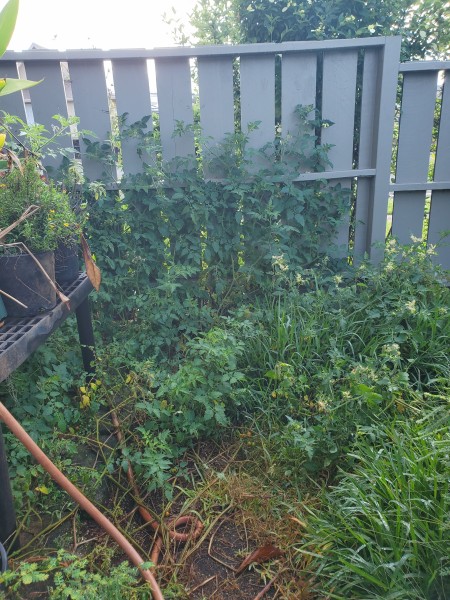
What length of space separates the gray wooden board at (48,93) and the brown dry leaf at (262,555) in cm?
240

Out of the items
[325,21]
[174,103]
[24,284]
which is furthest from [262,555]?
[325,21]

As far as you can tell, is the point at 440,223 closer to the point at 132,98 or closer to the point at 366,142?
the point at 366,142

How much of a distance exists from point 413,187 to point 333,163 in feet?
1.98

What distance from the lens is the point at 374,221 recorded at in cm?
329

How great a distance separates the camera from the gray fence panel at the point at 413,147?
319 cm

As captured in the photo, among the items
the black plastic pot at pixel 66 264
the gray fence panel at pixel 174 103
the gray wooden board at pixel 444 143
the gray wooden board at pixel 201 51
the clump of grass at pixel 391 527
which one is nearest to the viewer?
the clump of grass at pixel 391 527

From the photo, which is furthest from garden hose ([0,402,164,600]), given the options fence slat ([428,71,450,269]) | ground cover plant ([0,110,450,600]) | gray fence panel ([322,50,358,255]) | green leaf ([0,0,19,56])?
fence slat ([428,71,450,269])

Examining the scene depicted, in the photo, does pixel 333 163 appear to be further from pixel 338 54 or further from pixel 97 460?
pixel 97 460

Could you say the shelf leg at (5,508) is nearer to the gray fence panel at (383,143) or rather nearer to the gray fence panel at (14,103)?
the gray fence panel at (14,103)

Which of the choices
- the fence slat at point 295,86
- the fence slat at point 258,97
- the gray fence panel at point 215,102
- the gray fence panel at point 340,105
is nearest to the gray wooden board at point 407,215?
the gray fence panel at point 340,105

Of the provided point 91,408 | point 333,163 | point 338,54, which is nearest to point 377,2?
point 338,54

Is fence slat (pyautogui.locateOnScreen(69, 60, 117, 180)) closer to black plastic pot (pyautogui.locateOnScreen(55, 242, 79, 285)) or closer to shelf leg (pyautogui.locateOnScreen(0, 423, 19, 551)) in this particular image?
black plastic pot (pyautogui.locateOnScreen(55, 242, 79, 285))

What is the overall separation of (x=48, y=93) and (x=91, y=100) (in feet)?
0.83

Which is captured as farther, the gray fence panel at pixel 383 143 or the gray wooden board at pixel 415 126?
the gray wooden board at pixel 415 126
